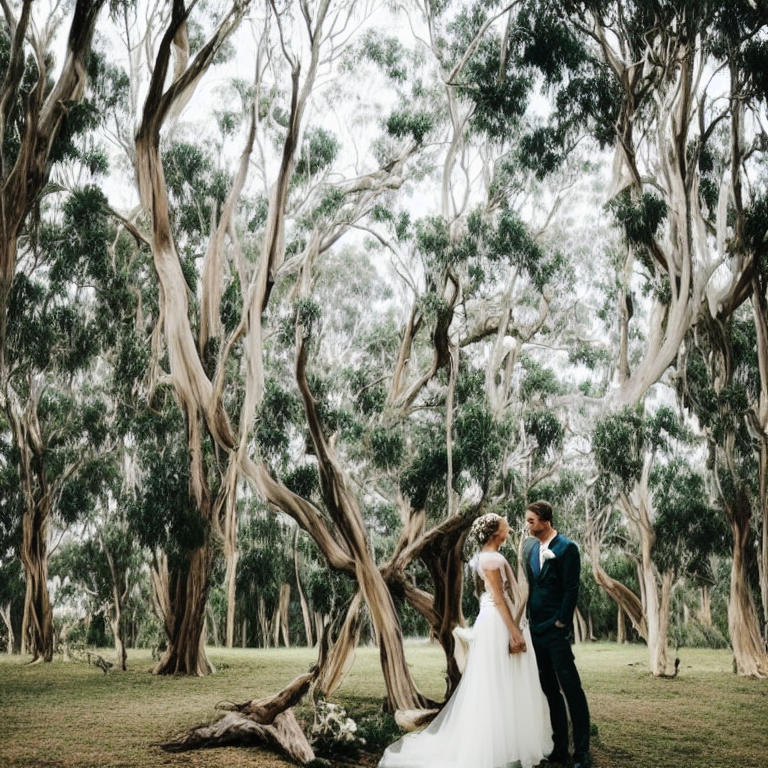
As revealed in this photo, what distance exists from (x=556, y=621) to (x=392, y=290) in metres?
9.21

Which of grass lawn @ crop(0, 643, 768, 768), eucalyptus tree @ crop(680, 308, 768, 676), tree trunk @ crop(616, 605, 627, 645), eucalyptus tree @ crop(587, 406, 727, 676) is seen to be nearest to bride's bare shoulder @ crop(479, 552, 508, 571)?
grass lawn @ crop(0, 643, 768, 768)

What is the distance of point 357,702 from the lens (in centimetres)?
715

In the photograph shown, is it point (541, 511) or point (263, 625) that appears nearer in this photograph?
point (541, 511)

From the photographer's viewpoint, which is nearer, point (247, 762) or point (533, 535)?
point (533, 535)

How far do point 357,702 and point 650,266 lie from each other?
584cm

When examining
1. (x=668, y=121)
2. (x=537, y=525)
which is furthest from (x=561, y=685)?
(x=668, y=121)

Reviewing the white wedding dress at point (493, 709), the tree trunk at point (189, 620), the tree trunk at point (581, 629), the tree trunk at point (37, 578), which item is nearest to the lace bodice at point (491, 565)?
the white wedding dress at point (493, 709)

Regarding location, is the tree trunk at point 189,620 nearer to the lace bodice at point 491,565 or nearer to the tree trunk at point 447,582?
the tree trunk at point 447,582

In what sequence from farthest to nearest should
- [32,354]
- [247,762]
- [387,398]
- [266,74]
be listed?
1. [32,354]
2. [266,74]
3. [387,398]
4. [247,762]

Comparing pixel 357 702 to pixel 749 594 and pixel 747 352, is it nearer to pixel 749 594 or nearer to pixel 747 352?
pixel 749 594

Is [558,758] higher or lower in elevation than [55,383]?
lower

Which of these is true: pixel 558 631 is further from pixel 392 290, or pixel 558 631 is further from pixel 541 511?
pixel 392 290

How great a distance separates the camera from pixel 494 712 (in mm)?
3750

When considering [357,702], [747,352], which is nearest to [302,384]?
[357,702]
